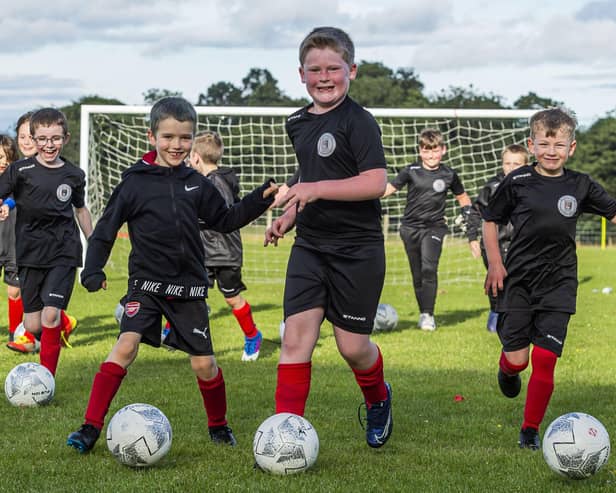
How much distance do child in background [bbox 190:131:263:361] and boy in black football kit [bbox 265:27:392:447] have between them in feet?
12.0

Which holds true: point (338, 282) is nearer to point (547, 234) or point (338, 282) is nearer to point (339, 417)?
point (547, 234)

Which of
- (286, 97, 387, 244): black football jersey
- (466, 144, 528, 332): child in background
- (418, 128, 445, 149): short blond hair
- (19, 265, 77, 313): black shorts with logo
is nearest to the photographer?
(286, 97, 387, 244): black football jersey

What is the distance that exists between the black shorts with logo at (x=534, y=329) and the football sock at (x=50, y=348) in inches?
128

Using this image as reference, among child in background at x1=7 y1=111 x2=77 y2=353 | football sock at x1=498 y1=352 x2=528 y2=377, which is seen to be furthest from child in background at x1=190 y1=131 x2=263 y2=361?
football sock at x1=498 y1=352 x2=528 y2=377

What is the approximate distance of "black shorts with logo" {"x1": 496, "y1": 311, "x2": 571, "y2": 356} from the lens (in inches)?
215

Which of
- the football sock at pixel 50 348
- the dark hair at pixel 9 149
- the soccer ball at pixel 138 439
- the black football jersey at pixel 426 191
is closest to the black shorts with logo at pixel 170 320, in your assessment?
the soccer ball at pixel 138 439

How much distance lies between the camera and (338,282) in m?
4.99

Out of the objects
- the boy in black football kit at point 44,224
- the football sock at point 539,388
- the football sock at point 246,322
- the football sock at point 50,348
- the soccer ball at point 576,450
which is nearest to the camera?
the soccer ball at point 576,450

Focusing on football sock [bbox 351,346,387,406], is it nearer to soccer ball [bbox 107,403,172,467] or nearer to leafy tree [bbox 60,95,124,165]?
soccer ball [bbox 107,403,172,467]

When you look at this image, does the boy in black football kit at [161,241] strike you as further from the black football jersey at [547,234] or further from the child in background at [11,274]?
the child in background at [11,274]

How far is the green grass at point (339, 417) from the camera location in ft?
15.0

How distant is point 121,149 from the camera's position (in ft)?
60.7

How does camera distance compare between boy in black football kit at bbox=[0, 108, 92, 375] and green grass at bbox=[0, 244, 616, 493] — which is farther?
boy in black football kit at bbox=[0, 108, 92, 375]

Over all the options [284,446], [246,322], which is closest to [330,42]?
[284,446]
